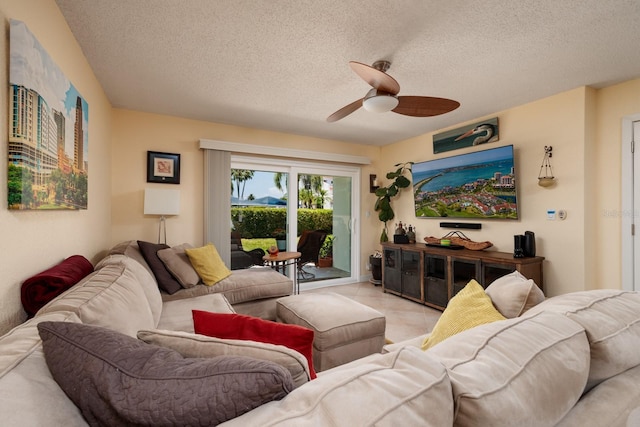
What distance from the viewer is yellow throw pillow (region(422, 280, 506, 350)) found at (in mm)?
1281

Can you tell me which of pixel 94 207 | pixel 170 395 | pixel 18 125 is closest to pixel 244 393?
pixel 170 395

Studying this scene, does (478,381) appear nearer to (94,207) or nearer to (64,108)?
(64,108)

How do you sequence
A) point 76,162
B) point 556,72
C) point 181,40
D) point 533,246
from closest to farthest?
point 76,162
point 181,40
point 556,72
point 533,246

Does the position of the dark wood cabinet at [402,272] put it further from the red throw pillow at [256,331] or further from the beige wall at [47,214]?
the beige wall at [47,214]

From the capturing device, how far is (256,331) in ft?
3.37

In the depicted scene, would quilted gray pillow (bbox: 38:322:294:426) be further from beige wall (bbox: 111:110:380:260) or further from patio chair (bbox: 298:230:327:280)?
patio chair (bbox: 298:230:327:280)

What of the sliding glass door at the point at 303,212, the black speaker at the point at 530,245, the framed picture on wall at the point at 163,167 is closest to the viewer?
the black speaker at the point at 530,245

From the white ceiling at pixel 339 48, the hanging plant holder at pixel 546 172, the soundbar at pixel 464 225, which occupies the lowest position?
the soundbar at pixel 464 225

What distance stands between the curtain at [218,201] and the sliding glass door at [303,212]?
273 mm

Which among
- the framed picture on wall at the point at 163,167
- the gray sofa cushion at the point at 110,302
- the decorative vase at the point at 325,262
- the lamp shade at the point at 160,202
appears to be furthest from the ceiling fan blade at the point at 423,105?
the decorative vase at the point at 325,262

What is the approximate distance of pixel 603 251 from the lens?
2824 mm

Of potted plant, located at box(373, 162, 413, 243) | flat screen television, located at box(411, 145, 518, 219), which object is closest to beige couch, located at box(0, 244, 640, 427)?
flat screen television, located at box(411, 145, 518, 219)

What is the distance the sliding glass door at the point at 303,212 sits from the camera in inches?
168

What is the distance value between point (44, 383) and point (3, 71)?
1274 mm
